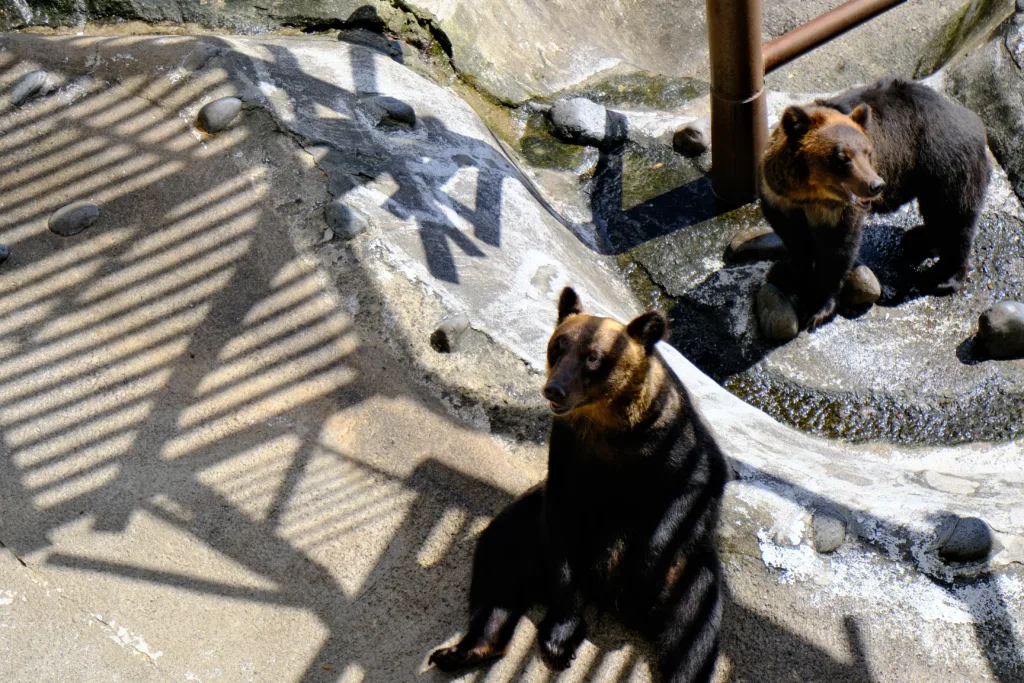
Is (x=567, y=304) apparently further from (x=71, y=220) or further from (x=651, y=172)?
(x=651, y=172)

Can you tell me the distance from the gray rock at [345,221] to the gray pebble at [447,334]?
0.78 metres

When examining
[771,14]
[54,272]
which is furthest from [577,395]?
[771,14]

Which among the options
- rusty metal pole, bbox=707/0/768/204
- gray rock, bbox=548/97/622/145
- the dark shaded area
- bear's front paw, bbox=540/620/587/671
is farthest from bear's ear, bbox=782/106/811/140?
bear's front paw, bbox=540/620/587/671

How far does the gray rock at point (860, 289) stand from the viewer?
22.9 ft

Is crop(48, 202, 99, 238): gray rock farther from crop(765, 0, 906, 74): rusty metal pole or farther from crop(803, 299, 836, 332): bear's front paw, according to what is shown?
crop(765, 0, 906, 74): rusty metal pole

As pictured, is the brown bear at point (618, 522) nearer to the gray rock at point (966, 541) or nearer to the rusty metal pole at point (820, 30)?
the gray rock at point (966, 541)

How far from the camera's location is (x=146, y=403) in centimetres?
492

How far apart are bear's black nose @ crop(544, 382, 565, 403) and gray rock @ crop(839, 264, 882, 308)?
3.95 meters

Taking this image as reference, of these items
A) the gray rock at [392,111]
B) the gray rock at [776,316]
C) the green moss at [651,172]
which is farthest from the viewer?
the green moss at [651,172]

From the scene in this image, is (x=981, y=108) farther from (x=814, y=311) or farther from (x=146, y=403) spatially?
(x=146, y=403)

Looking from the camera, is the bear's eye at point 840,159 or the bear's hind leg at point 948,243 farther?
the bear's hind leg at point 948,243

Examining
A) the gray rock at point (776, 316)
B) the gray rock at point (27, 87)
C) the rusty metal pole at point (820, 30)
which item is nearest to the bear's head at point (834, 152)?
the gray rock at point (776, 316)

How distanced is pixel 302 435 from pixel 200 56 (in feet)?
9.37

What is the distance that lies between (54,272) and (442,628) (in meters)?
3.07
